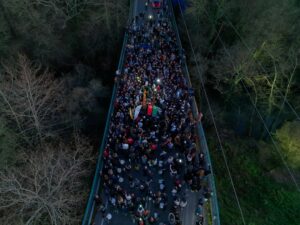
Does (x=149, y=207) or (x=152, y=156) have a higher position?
(x=152, y=156)

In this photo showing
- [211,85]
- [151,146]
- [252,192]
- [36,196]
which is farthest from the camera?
[211,85]

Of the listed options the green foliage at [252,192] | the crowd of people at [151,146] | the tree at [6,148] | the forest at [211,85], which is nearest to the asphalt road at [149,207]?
the crowd of people at [151,146]

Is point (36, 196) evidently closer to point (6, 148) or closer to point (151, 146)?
point (6, 148)

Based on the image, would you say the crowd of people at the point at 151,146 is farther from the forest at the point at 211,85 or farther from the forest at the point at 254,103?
the forest at the point at 254,103

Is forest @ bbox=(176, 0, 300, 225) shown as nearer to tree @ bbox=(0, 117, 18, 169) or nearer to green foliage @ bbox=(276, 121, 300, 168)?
green foliage @ bbox=(276, 121, 300, 168)

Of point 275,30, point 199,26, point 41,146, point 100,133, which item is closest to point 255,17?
point 275,30

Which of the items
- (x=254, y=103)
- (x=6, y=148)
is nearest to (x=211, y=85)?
(x=254, y=103)

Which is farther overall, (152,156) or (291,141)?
(291,141)
